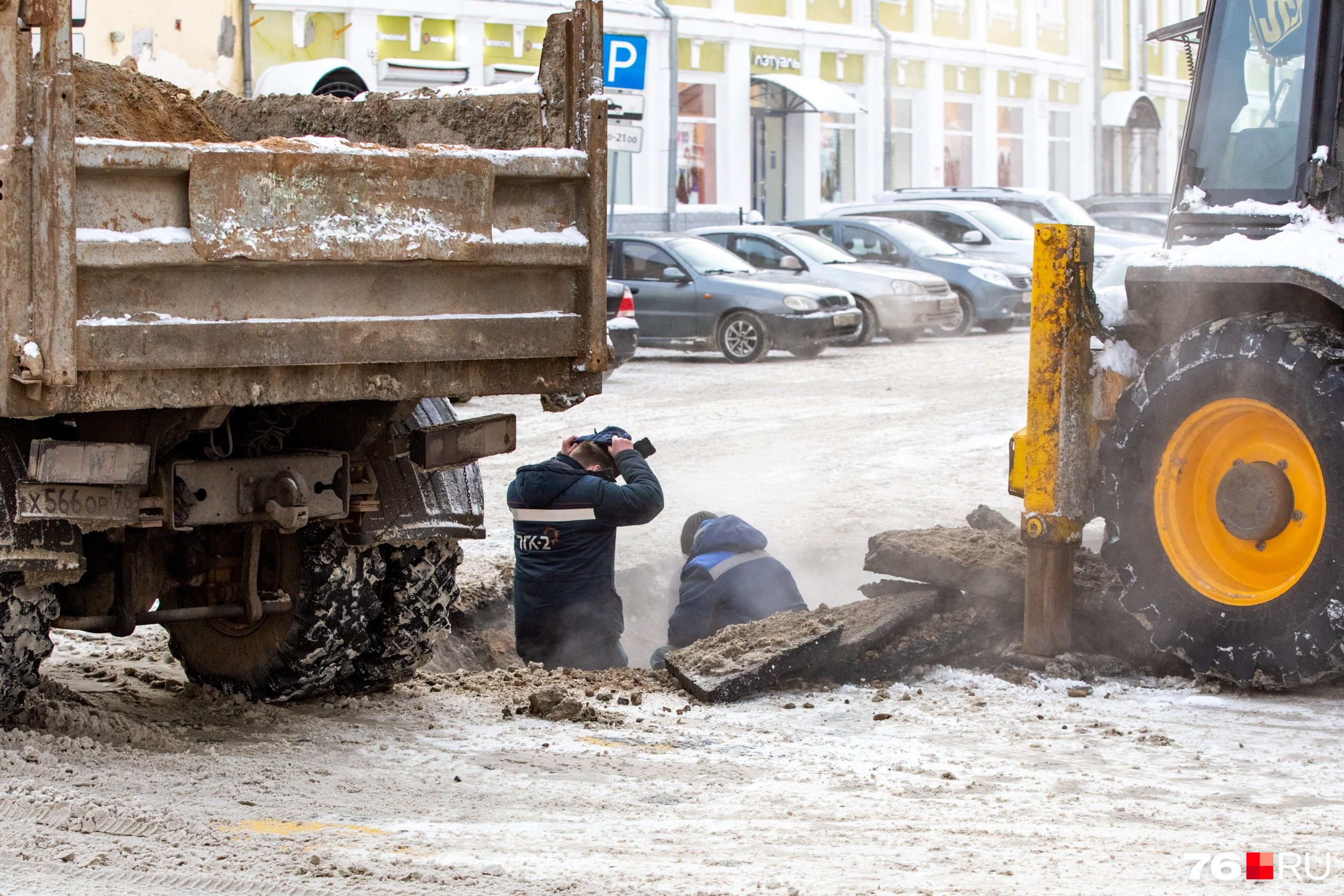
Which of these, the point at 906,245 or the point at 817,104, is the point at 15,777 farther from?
the point at 817,104

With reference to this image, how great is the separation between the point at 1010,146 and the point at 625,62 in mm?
20349

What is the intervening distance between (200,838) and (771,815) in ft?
4.79

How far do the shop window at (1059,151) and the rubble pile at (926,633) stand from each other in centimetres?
3407

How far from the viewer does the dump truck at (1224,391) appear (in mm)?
5496

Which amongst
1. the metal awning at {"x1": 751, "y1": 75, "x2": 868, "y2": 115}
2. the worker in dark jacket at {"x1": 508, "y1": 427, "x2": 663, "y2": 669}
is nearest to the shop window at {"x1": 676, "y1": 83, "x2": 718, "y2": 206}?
the metal awning at {"x1": 751, "y1": 75, "x2": 868, "y2": 115}

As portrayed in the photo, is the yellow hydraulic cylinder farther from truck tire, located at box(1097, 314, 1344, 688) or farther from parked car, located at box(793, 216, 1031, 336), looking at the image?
parked car, located at box(793, 216, 1031, 336)

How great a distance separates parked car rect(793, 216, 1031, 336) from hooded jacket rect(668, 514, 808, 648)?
1442 cm

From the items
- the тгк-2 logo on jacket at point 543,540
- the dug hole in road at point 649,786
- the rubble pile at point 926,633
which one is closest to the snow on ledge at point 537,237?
the dug hole in road at point 649,786

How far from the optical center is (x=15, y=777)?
4.35 metres

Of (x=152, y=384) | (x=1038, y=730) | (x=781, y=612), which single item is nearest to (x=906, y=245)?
(x=781, y=612)

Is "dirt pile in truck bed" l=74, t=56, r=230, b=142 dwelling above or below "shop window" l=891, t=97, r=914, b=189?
below

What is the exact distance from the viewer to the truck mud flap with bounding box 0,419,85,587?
4.43m

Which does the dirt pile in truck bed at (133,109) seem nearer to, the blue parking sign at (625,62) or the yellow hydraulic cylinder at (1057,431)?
the yellow hydraulic cylinder at (1057,431)

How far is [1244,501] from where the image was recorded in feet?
18.7
